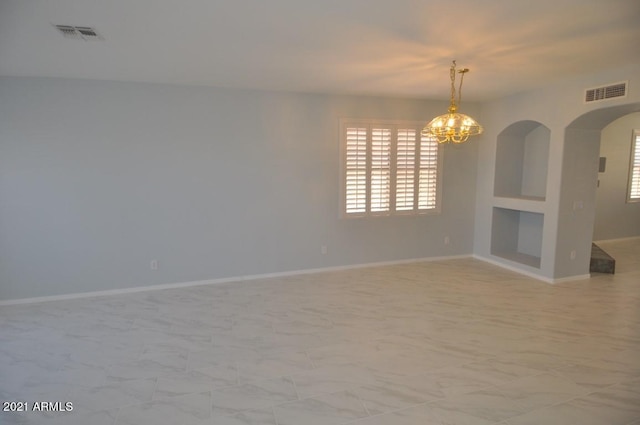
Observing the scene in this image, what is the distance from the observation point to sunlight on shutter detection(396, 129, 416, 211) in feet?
18.4

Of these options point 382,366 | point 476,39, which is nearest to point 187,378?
point 382,366

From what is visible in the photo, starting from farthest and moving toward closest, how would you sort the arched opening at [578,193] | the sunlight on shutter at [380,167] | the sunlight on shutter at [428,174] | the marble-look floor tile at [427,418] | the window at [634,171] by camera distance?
the window at [634,171], the sunlight on shutter at [428,174], the sunlight on shutter at [380,167], the arched opening at [578,193], the marble-look floor tile at [427,418]

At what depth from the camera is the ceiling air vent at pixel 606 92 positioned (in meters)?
3.91

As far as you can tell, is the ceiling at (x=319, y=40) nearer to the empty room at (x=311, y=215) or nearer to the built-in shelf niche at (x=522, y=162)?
the empty room at (x=311, y=215)

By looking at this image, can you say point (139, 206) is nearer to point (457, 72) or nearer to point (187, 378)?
point (187, 378)

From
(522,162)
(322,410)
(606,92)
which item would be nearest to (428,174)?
(522,162)

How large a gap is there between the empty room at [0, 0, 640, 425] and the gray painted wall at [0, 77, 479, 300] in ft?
0.09

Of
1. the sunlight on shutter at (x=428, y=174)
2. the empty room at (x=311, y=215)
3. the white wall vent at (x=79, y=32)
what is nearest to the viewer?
the empty room at (x=311, y=215)

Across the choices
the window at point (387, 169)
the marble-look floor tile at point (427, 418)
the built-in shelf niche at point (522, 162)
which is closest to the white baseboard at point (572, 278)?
the built-in shelf niche at point (522, 162)

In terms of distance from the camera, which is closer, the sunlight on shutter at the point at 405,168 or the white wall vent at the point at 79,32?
the white wall vent at the point at 79,32

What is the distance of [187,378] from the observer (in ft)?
9.03

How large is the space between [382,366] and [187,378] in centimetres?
156

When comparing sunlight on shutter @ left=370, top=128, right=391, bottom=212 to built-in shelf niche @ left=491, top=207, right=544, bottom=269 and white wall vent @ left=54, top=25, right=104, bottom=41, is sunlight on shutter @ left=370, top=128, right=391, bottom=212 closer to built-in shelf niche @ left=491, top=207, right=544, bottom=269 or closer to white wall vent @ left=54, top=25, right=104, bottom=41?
built-in shelf niche @ left=491, top=207, right=544, bottom=269

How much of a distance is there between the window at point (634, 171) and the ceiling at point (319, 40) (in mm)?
4718
